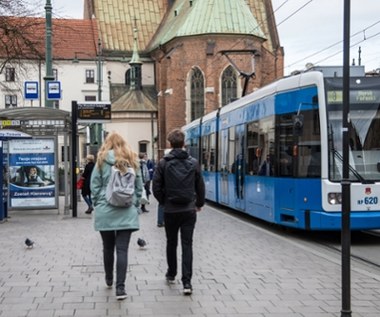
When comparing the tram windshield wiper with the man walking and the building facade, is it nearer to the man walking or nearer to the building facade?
the man walking

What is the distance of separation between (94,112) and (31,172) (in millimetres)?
2412

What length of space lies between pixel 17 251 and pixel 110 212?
442 cm

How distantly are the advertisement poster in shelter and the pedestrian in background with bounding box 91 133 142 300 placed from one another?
36.6 feet

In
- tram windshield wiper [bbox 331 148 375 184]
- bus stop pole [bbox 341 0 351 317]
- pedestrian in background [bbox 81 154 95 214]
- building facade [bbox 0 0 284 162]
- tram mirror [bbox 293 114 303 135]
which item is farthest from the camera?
building facade [bbox 0 0 284 162]

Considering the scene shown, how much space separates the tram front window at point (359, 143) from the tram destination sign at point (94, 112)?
26.3 feet

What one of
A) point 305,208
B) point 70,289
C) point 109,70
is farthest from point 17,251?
point 109,70

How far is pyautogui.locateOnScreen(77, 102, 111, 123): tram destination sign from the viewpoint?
18.3 meters

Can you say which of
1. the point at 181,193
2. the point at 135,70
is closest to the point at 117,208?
the point at 181,193

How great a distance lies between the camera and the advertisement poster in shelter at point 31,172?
59.1 feet

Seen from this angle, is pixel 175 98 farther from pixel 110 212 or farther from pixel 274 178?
pixel 110 212

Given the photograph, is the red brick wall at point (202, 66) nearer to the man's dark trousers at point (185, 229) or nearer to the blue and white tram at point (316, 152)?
the blue and white tram at point (316, 152)

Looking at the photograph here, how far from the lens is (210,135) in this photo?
22.5 meters

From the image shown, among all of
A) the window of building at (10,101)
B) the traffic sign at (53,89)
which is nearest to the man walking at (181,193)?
the traffic sign at (53,89)

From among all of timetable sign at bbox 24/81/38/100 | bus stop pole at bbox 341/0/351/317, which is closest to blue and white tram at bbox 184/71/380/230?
bus stop pole at bbox 341/0/351/317
